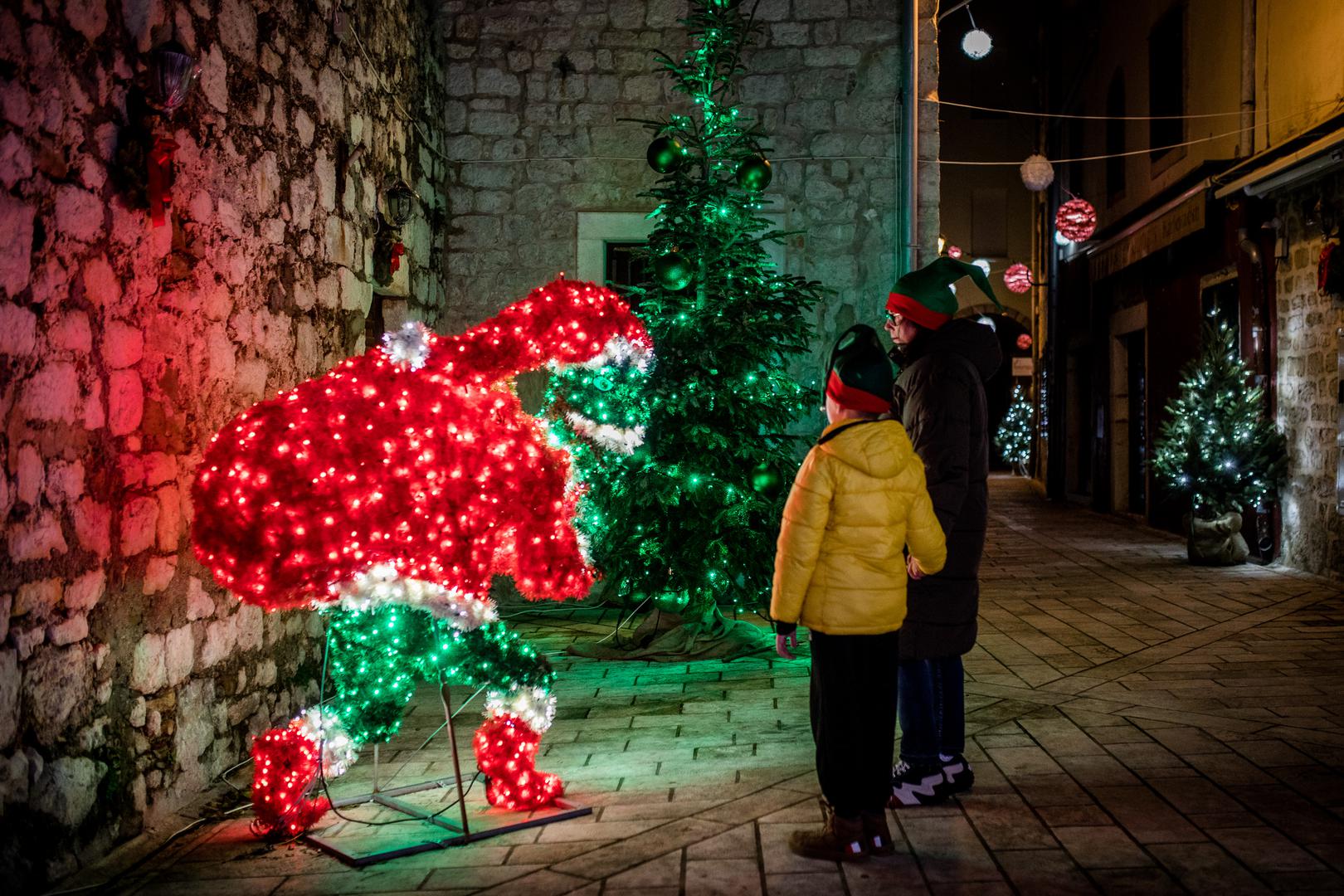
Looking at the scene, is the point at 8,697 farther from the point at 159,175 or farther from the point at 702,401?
the point at 702,401

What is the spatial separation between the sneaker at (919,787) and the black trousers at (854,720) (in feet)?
1.69

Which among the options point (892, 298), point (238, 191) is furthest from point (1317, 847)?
point (238, 191)

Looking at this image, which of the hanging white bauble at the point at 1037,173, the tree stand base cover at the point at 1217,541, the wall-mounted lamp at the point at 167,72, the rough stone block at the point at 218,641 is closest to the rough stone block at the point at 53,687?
the rough stone block at the point at 218,641

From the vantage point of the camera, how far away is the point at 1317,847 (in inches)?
149

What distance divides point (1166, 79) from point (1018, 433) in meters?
13.4

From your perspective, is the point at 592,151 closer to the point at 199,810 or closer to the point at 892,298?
the point at 892,298

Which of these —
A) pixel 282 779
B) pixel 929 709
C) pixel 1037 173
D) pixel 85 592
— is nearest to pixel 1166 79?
pixel 1037 173

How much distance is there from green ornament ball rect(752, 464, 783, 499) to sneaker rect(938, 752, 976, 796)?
315 centimetres

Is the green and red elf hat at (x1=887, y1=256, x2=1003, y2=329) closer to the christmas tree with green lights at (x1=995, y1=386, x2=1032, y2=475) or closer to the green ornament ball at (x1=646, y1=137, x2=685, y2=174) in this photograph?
the green ornament ball at (x1=646, y1=137, x2=685, y2=174)

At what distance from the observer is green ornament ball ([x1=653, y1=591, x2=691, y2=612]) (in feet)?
24.8

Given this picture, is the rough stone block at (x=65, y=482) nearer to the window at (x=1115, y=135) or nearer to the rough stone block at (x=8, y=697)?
the rough stone block at (x=8, y=697)

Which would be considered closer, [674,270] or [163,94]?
[163,94]

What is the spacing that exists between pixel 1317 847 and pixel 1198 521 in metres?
8.71

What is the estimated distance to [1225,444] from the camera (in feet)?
39.0
